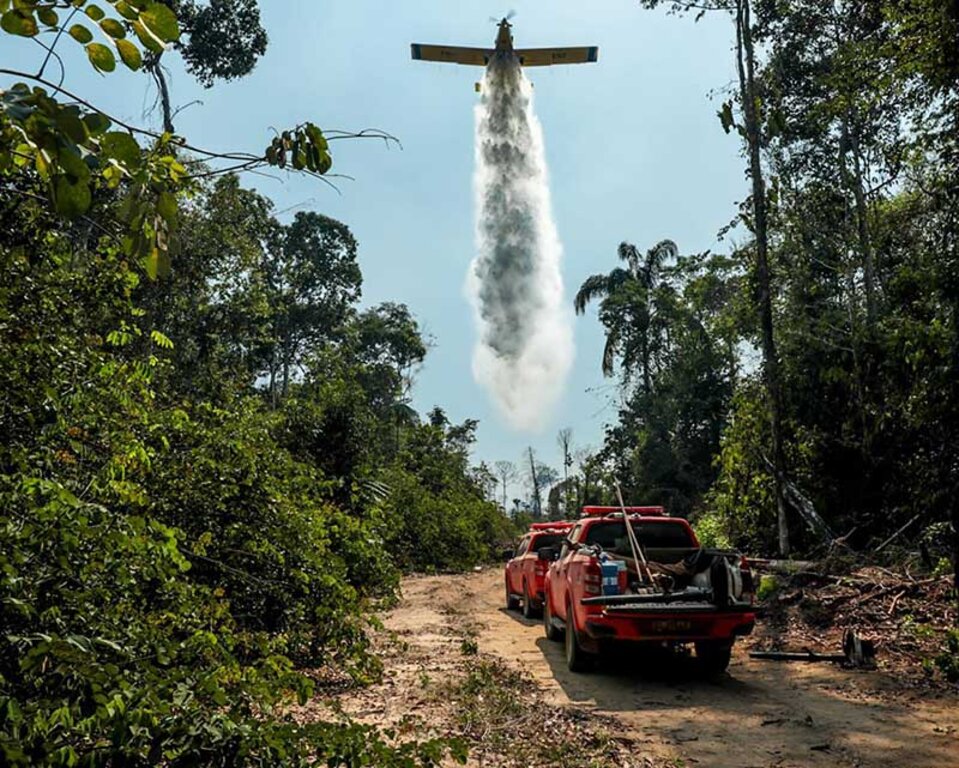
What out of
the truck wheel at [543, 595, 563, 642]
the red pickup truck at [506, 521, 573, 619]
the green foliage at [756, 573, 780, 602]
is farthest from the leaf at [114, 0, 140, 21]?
the green foliage at [756, 573, 780, 602]

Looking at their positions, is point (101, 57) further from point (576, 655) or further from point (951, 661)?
point (951, 661)

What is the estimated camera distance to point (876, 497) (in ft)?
58.3

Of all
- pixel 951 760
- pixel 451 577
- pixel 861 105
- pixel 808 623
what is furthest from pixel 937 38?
pixel 451 577

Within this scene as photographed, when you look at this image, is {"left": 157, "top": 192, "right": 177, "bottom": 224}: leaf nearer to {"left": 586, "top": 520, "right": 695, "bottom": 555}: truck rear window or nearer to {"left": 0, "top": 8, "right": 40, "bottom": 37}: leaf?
{"left": 0, "top": 8, "right": 40, "bottom": 37}: leaf

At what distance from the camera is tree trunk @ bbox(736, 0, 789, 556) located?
17.7 meters

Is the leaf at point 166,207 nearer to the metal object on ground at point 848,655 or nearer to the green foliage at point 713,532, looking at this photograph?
the metal object on ground at point 848,655

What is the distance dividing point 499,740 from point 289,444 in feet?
43.5

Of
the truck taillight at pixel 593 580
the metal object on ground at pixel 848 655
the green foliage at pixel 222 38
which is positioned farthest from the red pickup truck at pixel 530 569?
the green foliage at pixel 222 38

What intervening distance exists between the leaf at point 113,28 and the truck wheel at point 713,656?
8930mm

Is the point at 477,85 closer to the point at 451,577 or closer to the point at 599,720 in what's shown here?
the point at 451,577

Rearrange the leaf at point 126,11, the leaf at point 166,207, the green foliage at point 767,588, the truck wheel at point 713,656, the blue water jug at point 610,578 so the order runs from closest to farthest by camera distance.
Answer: the leaf at point 126,11, the leaf at point 166,207, the blue water jug at point 610,578, the truck wheel at point 713,656, the green foliage at point 767,588

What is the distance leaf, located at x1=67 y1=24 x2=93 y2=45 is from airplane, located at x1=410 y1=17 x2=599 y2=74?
70.8 feet

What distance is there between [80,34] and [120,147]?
0.29m

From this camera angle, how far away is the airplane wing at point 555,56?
22.9 meters
